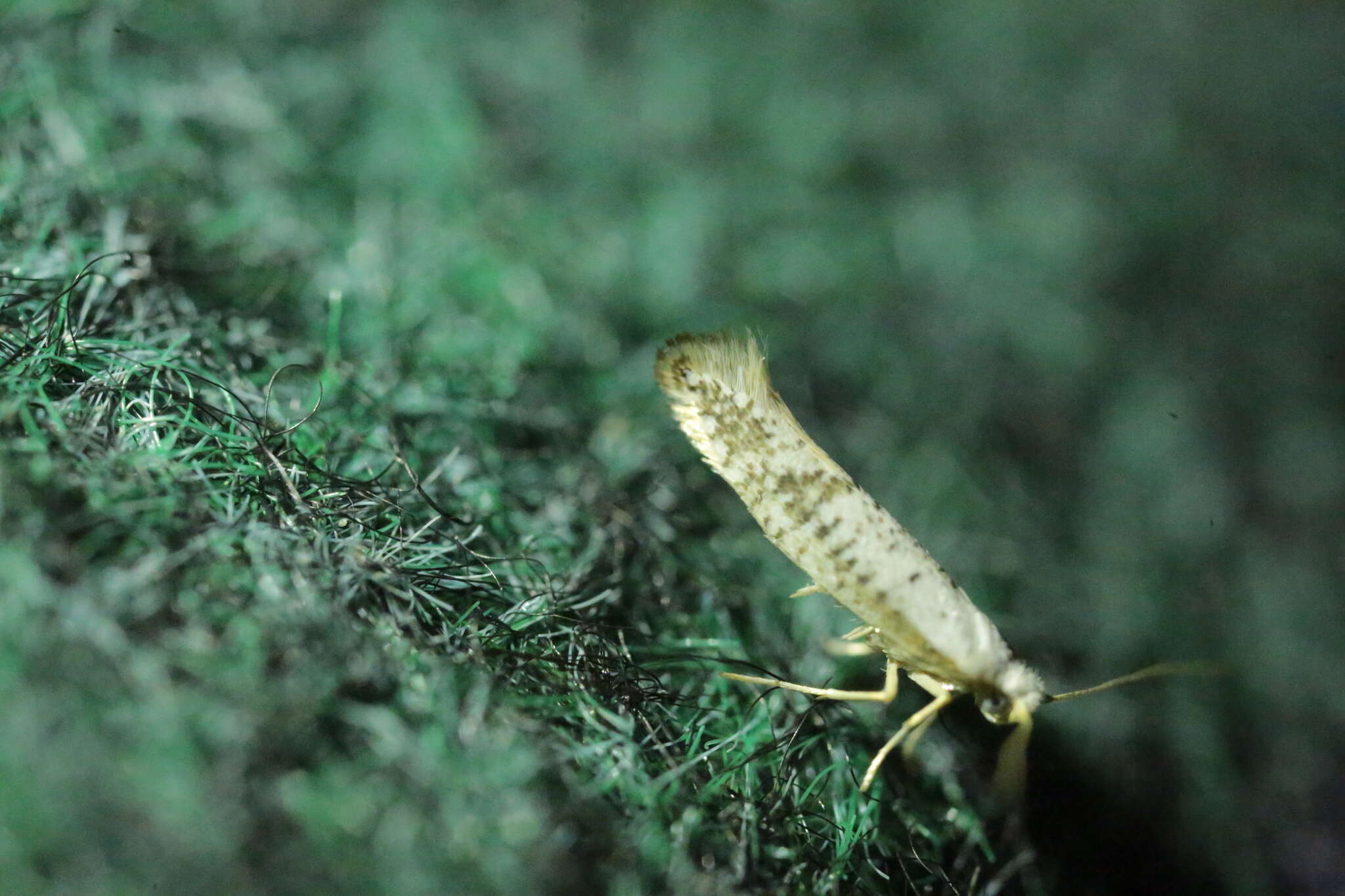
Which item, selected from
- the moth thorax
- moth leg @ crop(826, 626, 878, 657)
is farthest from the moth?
moth leg @ crop(826, 626, 878, 657)

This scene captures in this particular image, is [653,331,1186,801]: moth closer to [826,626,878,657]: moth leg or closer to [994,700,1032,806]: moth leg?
[994,700,1032,806]: moth leg

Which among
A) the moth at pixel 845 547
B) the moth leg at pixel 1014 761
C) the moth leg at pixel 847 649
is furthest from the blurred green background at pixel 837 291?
the moth at pixel 845 547

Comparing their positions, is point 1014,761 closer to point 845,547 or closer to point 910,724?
point 910,724

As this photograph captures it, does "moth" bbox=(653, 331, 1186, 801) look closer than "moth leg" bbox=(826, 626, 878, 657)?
Yes

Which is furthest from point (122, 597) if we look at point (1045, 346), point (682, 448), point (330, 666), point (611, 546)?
point (1045, 346)

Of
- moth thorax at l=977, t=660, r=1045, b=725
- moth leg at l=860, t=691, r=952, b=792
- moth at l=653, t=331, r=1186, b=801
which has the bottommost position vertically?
moth leg at l=860, t=691, r=952, b=792

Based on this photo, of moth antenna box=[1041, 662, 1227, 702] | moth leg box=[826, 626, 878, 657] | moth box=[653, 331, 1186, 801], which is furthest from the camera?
moth leg box=[826, 626, 878, 657]
